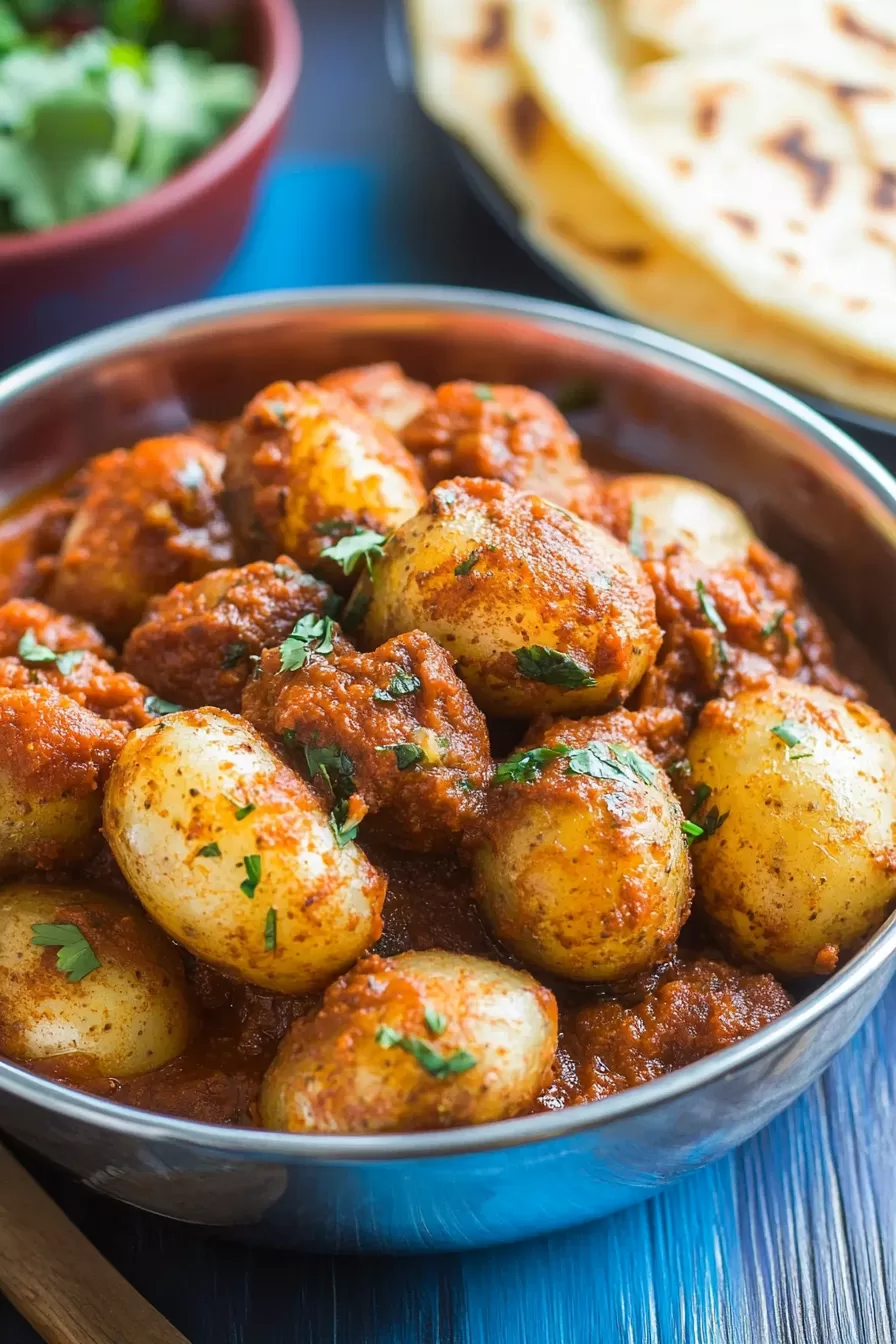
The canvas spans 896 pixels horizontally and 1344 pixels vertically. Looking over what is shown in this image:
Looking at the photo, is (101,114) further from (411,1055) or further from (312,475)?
(411,1055)

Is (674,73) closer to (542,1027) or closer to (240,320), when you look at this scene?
(240,320)

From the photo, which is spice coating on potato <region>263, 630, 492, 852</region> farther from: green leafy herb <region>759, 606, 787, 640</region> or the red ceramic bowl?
the red ceramic bowl

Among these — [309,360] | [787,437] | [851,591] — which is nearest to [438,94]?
[309,360]

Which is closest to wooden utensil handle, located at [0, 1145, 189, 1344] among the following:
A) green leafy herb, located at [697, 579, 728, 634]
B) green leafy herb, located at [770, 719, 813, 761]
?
green leafy herb, located at [770, 719, 813, 761]

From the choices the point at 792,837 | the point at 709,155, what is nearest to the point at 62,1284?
the point at 792,837

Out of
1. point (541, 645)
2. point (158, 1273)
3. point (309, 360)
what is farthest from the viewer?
point (309, 360)

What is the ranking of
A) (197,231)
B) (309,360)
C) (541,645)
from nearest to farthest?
(541,645) < (309,360) < (197,231)
